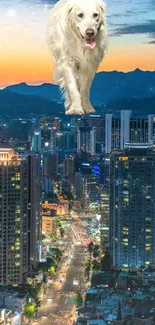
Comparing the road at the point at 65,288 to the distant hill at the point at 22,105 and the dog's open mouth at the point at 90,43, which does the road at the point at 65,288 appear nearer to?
the distant hill at the point at 22,105

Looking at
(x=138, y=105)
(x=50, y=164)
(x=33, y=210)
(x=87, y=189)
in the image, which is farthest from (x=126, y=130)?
(x=87, y=189)

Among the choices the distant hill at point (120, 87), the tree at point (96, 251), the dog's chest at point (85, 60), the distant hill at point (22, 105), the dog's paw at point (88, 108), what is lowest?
the tree at point (96, 251)

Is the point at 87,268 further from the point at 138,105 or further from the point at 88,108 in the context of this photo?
the point at 88,108

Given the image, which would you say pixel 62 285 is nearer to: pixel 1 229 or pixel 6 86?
pixel 1 229

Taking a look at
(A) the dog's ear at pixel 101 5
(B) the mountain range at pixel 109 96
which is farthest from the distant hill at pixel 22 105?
(A) the dog's ear at pixel 101 5

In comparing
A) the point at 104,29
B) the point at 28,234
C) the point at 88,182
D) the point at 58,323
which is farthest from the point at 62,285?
the point at 104,29

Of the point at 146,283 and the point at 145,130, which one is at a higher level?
the point at 145,130

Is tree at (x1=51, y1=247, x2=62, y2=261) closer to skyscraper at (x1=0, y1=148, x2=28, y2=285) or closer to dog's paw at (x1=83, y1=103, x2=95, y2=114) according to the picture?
skyscraper at (x1=0, y1=148, x2=28, y2=285)
